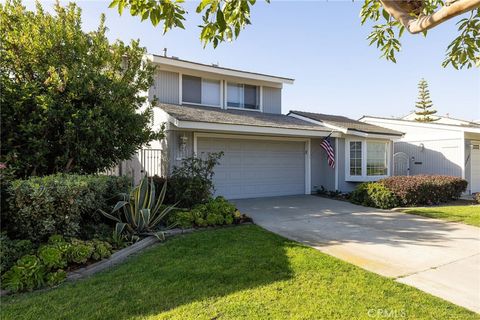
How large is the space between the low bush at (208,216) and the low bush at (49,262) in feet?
7.56

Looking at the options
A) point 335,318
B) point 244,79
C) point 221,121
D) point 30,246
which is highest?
point 244,79

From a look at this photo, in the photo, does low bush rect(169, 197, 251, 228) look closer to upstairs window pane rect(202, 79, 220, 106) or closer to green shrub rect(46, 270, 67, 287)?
green shrub rect(46, 270, 67, 287)

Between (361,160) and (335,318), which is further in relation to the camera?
(361,160)

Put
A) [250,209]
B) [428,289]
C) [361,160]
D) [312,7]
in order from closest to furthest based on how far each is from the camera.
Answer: [428,289] < [312,7] < [250,209] < [361,160]

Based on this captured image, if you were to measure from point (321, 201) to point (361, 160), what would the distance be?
11.2ft

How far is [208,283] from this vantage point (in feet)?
14.3

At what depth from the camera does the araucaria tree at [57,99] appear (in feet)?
22.6

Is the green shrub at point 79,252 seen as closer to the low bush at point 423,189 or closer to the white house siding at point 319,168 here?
the low bush at point 423,189

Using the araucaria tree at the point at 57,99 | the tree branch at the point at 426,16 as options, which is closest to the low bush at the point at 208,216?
the araucaria tree at the point at 57,99

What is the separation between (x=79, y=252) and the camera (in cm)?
492

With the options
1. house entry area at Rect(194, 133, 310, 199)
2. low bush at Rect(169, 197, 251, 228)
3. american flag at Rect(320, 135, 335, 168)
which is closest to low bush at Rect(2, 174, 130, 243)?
low bush at Rect(169, 197, 251, 228)

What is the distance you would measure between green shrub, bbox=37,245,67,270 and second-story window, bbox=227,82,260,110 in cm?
1051

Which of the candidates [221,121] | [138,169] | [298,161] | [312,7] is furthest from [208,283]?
[298,161]

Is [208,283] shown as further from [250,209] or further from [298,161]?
[298,161]
